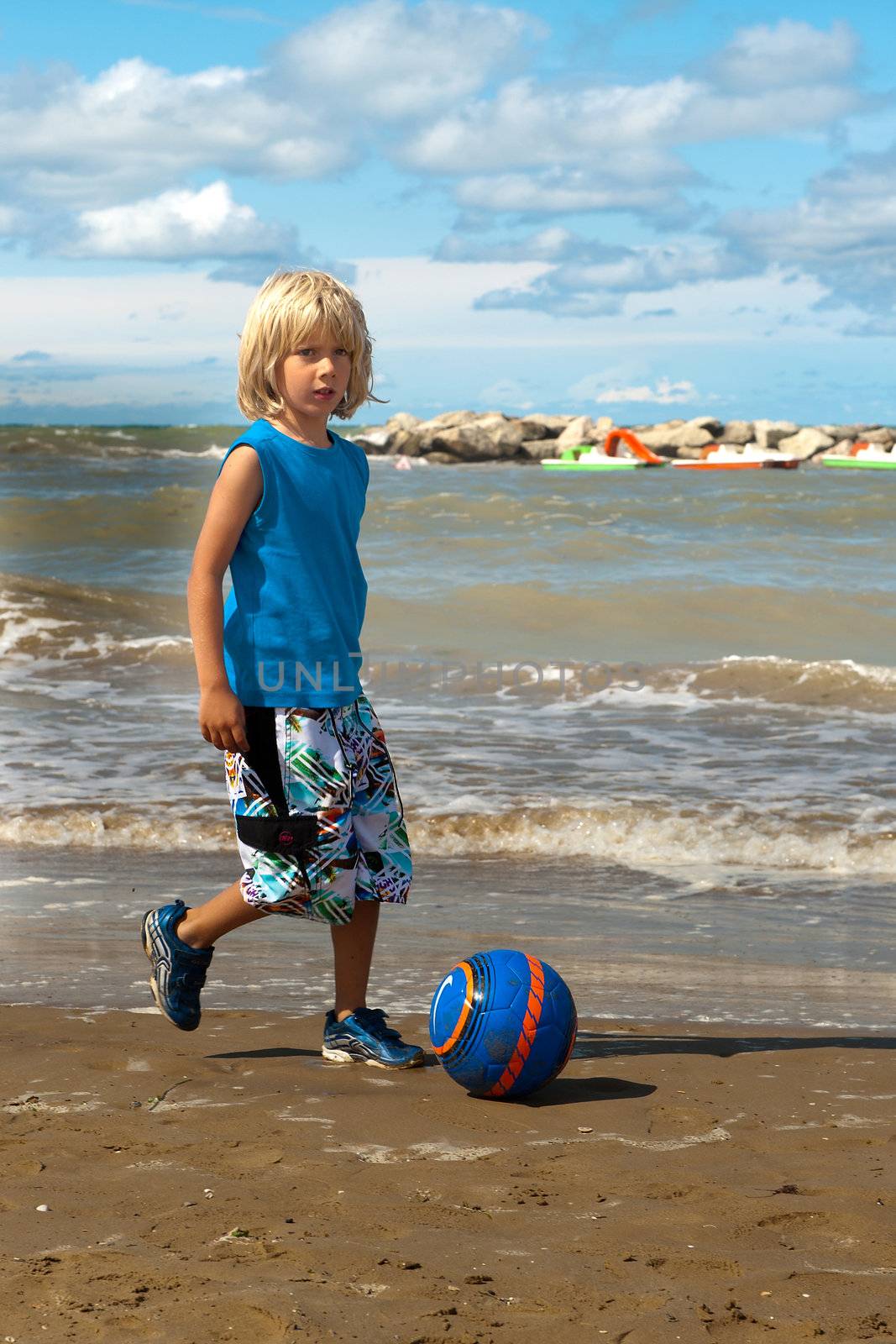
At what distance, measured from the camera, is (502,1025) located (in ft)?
11.2

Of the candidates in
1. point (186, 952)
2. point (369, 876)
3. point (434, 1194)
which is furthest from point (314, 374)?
point (434, 1194)

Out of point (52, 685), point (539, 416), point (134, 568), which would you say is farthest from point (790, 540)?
→ point (539, 416)

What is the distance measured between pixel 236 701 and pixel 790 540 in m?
19.7

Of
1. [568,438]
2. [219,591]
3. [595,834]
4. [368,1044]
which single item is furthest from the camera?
[568,438]

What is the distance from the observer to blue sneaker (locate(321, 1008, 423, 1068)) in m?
3.68

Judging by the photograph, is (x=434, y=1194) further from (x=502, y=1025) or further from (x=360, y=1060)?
(x=360, y=1060)

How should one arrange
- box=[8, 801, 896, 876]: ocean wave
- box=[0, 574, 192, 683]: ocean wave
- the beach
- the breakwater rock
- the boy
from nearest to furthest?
the beach → the boy → box=[8, 801, 896, 876]: ocean wave → box=[0, 574, 192, 683]: ocean wave → the breakwater rock

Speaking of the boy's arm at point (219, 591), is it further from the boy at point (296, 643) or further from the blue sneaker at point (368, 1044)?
the blue sneaker at point (368, 1044)

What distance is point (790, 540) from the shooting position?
2223 centimetres

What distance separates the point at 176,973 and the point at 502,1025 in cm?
93

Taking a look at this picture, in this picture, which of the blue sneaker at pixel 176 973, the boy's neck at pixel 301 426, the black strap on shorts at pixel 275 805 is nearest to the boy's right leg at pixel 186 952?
the blue sneaker at pixel 176 973

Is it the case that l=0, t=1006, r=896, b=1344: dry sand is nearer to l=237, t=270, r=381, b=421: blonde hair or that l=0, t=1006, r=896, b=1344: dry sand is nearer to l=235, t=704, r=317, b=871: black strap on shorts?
l=235, t=704, r=317, b=871: black strap on shorts

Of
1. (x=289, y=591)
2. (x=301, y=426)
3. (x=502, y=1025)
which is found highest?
(x=301, y=426)

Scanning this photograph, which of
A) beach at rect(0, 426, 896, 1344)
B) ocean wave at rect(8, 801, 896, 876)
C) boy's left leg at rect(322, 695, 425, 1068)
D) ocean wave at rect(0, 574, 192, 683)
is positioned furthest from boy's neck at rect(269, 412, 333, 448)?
ocean wave at rect(0, 574, 192, 683)
